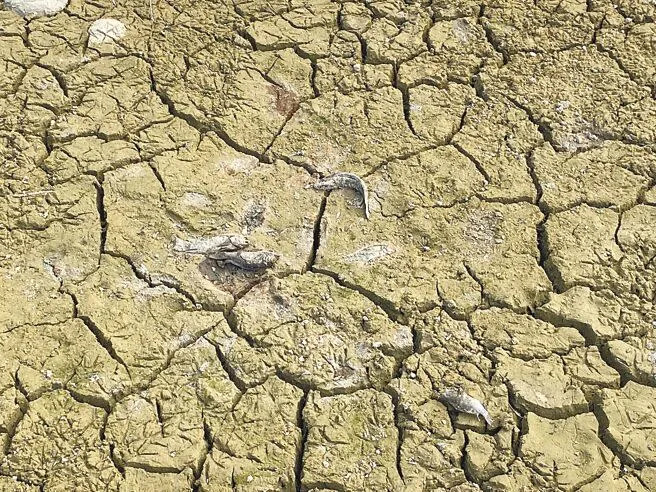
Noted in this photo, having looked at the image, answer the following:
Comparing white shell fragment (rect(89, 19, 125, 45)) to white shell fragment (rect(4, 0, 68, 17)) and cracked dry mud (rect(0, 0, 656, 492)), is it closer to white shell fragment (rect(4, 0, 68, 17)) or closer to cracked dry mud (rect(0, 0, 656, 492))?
cracked dry mud (rect(0, 0, 656, 492))

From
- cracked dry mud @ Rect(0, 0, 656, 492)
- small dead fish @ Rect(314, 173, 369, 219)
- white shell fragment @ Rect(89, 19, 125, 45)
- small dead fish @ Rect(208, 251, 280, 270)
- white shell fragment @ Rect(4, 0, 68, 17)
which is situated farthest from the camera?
white shell fragment @ Rect(4, 0, 68, 17)

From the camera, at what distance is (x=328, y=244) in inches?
121

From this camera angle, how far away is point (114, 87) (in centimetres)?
363

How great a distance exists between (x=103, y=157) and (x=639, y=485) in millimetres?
2446

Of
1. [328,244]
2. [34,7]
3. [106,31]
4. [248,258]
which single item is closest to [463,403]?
[328,244]

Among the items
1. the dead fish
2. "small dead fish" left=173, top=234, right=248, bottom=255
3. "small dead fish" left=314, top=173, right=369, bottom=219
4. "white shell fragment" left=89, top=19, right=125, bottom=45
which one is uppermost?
"small dead fish" left=314, top=173, right=369, bottom=219

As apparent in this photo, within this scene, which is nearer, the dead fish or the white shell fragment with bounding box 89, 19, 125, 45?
the dead fish

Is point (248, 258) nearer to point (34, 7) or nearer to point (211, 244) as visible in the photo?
point (211, 244)

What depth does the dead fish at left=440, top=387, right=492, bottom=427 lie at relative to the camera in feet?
8.50

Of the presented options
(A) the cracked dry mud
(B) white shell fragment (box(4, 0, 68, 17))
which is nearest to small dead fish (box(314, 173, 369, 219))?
(A) the cracked dry mud

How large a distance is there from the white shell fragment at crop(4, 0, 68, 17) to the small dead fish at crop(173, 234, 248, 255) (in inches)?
65.8

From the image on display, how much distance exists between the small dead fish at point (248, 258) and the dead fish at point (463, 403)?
33.5 inches

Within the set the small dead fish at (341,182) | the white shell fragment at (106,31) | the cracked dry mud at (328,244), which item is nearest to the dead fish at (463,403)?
the cracked dry mud at (328,244)

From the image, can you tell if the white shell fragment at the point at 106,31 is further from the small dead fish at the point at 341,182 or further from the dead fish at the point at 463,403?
the dead fish at the point at 463,403
